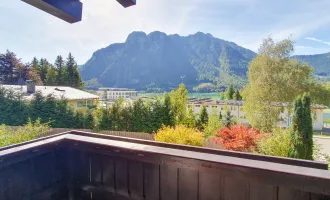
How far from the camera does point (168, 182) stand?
1295 millimetres

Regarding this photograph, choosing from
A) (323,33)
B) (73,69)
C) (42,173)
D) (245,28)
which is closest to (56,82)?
(73,69)

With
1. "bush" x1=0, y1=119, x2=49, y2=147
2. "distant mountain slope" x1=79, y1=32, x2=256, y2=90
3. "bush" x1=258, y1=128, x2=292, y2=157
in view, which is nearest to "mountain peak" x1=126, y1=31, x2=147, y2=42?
"distant mountain slope" x1=79, y1=32, x2=256, y2=90

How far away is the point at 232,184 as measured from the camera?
111 cm

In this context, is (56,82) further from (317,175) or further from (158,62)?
(158,62)

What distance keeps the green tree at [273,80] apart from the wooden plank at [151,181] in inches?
438

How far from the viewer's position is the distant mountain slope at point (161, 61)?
52.2 metres

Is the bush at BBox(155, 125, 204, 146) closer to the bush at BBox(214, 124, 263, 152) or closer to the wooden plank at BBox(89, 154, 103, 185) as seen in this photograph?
the bush at BBox(214, 124, 263, 152)

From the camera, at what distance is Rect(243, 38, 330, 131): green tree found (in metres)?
11.3

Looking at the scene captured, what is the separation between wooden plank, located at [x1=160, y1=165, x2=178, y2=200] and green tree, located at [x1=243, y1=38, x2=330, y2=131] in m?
11.1

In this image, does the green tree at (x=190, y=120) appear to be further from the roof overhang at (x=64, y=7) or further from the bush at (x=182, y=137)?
the roof overhang at (x=64, y=7)

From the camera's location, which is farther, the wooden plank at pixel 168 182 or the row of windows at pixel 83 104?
the row of windows at pixel 83 104

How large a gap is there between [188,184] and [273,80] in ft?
38.3

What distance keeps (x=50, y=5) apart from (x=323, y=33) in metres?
24.7

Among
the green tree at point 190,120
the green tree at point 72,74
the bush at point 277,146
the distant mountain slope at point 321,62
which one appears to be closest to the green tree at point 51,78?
the green tree at point 72,74
